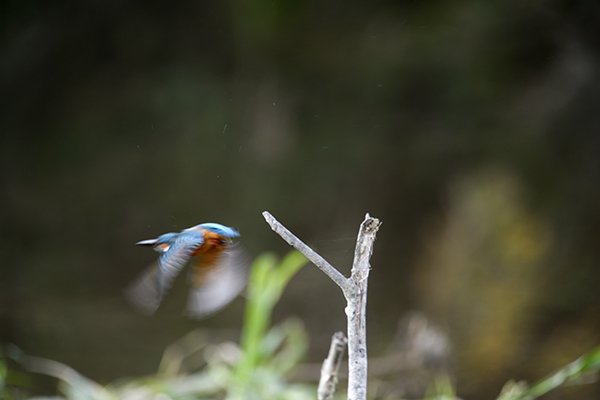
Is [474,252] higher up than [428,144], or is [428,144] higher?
[428,144]

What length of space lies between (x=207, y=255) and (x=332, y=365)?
146 millimetres

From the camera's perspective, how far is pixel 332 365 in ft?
2.35

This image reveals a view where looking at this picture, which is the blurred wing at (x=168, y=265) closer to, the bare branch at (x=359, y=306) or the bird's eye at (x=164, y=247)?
the bird's eye at (x=164, y=247)

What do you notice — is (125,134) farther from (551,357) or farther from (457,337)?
(551,357)

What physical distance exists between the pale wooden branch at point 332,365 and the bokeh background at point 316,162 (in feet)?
5.09

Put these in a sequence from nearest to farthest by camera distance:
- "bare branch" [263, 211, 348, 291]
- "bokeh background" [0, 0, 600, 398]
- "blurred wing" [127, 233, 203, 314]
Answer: "bare branch" [263, 211, 348, 291], "blurred wing" [127, 233, 203, 314], "bokeh background" [0, 0, 600, 398]

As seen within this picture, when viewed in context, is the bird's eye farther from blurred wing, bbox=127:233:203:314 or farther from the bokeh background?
the bokeh background

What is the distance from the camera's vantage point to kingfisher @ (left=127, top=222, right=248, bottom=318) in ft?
2.19

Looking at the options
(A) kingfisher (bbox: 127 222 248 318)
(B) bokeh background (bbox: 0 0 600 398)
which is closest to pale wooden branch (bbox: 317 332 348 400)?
(A) kingfisher (bbox: 127 222 248 318)

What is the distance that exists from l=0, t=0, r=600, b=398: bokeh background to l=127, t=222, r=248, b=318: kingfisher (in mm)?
1620

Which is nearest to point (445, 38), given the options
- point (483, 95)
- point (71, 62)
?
point (483, 95)

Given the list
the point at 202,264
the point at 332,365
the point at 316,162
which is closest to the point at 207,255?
the point at 202,264

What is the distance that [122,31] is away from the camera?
2543 millimetres

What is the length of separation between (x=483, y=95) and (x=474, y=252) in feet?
1.49
